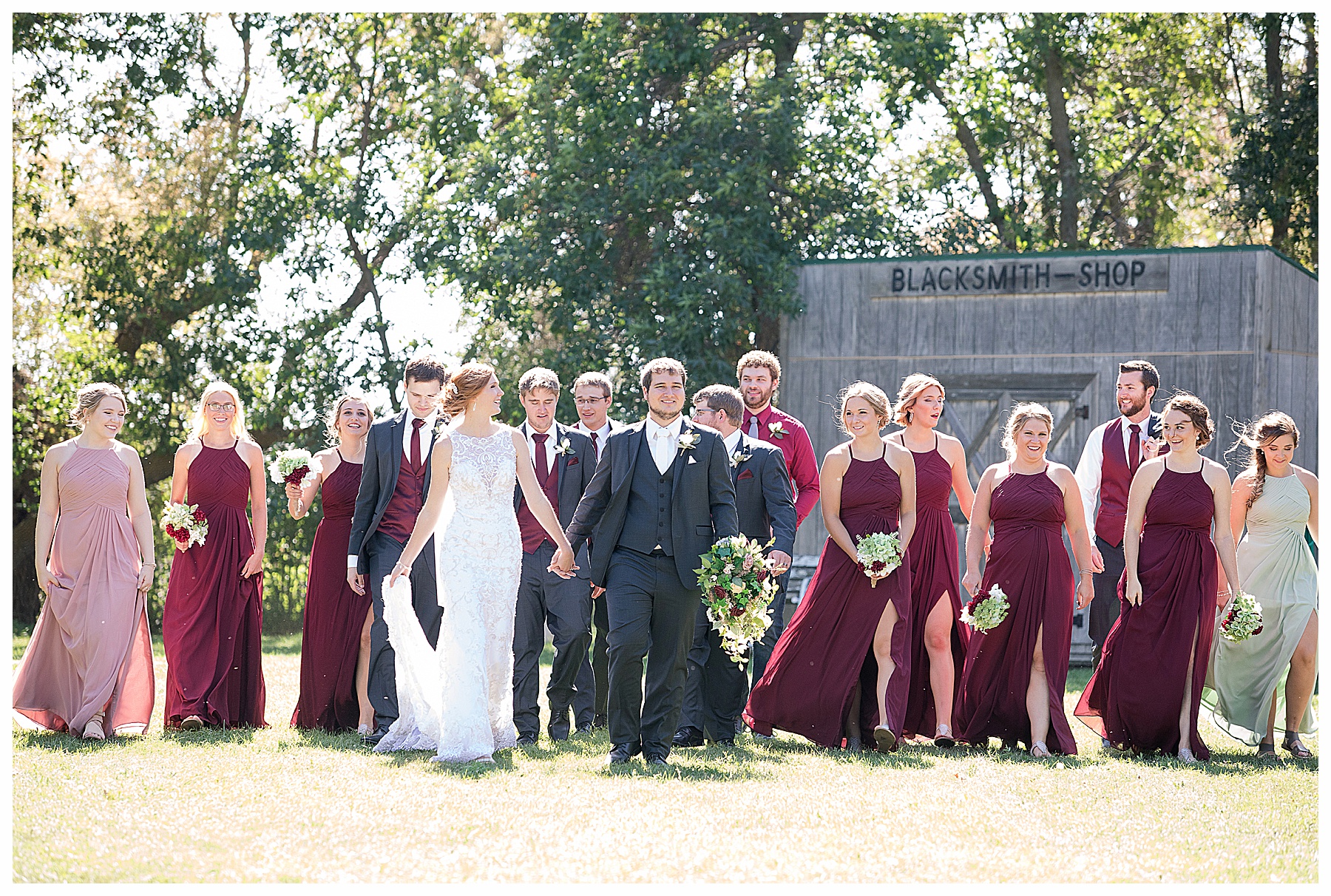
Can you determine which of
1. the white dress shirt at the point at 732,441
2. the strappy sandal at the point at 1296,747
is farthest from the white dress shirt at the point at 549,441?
the strappy sandal at the point at 1296,747

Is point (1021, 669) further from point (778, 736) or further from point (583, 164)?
point (583, 164)

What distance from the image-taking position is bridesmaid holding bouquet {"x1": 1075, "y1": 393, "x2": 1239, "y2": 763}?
25.1ft

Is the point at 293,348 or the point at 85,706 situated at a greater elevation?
the point at 293,348

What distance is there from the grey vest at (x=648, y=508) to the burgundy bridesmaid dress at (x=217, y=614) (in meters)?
2.79

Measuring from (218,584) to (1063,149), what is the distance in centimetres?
1506

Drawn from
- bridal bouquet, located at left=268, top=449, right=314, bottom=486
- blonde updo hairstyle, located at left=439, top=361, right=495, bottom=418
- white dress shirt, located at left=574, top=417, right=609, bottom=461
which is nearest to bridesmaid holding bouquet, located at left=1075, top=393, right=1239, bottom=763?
white dress shirt, located at left=574, top=417, right=609, bottom=461

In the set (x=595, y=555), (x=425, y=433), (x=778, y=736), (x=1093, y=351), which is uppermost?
(x=1093, y=351)

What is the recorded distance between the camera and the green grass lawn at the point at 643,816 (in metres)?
4.77

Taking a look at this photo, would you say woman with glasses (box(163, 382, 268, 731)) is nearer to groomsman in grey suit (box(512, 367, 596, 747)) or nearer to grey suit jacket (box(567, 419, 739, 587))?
groomsman in grey suit (box(512, 367, 596, 747))

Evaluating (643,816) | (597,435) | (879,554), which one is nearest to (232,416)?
(597,435)

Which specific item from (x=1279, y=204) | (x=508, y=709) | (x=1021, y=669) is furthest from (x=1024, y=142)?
(x=508, y=709)

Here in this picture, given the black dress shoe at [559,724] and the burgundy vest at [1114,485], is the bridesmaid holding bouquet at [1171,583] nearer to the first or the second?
the burgundy vest at [1114,485]

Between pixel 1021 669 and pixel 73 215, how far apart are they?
14371 mm

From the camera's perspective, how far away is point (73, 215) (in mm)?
18141
